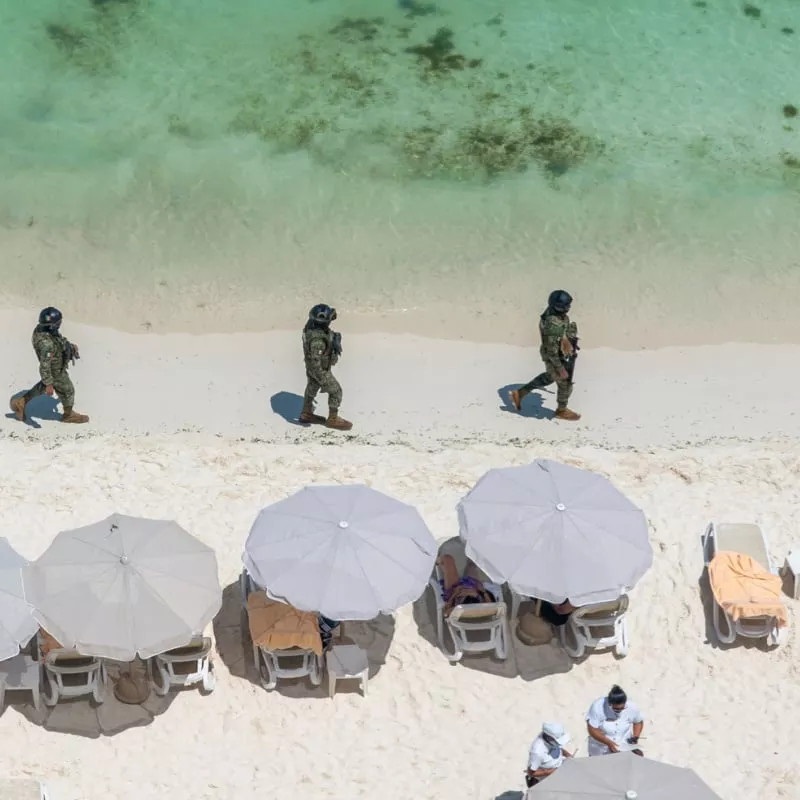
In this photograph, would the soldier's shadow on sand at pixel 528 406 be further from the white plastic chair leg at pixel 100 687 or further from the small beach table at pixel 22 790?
the small beach table at pixel 22 790

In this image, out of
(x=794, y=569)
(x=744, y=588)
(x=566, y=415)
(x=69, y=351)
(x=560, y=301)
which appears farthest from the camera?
(x=566, y=415)

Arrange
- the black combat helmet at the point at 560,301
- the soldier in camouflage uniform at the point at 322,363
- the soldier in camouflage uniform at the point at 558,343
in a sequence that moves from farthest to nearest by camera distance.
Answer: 1. the soldier in camouflage uniform at the point at 558,343
2. the black combat helmet at the point at 560,301
3. the soldier in camouflage uniform at the point at 322,363

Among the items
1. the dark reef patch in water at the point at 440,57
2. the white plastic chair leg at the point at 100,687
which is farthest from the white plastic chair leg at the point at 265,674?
the dark reef patch in water at the point at 440,57

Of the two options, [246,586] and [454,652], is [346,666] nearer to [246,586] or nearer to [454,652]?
[454,652]

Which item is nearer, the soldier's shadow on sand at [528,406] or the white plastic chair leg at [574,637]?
the white plastic chair leg at [574,637]

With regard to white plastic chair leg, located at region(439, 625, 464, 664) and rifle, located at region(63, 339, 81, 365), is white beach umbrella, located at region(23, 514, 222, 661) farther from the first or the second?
rifle, located at region(63, 339, 81, 365)

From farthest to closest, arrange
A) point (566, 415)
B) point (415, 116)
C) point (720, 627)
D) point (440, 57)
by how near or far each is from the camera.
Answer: point (440, 57) → point (415, 116) → point (566, 415) → point (720, 627)

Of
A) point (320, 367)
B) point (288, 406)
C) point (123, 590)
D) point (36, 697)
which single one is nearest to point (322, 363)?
point (320, 367)
